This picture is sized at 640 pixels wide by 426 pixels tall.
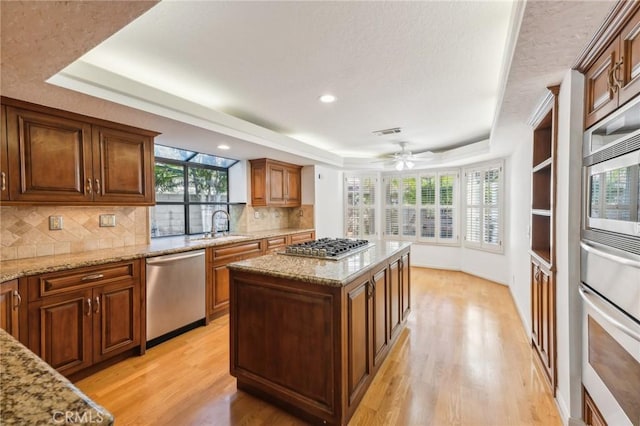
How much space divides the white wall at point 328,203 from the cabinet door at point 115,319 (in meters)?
3.27

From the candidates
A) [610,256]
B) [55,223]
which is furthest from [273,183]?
[610,256]

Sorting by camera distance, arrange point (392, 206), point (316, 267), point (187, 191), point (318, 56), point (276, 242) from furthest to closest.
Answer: point (392, 206)
point (276, 242)
point (187, 191)
point (318, 56)
point (316, 267)

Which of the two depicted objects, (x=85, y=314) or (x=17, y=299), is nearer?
(x=17, y=299)

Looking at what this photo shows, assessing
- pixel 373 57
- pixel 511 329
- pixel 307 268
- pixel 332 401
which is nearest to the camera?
pixel 332 401

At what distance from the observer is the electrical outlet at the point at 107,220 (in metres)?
2.82

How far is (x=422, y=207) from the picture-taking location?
19.3 ft

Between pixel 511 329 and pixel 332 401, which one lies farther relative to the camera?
pixel 511 329

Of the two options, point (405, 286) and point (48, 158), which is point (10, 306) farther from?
point (405, 286)

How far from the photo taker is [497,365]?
2354 millimetres

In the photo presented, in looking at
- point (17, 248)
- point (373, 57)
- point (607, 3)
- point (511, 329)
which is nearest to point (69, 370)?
point (17, 248)

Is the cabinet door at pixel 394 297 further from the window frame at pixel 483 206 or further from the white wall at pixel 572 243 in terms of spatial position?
the window frame at pixel 483 206

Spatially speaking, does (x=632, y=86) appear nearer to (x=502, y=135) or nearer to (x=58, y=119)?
(x=502, y=135)

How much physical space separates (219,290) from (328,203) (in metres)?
2.92

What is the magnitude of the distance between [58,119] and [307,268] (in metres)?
2.27
